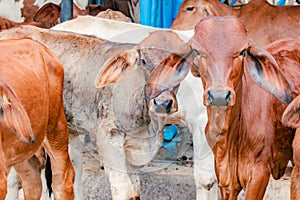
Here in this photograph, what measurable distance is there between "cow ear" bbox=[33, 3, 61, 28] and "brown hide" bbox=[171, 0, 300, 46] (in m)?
1.48

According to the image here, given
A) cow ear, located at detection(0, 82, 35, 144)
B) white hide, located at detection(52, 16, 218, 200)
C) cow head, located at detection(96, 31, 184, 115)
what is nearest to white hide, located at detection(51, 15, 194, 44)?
white hide, located at detection(52, 16, 218, 200)

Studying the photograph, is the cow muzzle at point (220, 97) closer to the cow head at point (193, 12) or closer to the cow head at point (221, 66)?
the cow head at point (221, 66)

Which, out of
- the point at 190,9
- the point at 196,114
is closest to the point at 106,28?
the point at 190,9

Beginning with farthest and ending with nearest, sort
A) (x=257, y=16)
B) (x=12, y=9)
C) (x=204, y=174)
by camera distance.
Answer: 1. (x=12, y=9)
2. (x=257, y=16)
3. (x=204, y=174)

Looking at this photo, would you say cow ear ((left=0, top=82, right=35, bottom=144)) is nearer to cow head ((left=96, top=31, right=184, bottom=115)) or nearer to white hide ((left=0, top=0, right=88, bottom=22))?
cow head ((left=96, top=31, right=184, bottom=115))

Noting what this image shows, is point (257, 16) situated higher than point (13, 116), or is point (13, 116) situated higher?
point (13, 116)

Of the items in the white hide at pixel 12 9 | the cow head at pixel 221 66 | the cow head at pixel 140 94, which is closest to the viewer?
the cow head at pixel 221 66

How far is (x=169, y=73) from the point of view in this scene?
17.4 feet

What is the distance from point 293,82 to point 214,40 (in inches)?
30.5

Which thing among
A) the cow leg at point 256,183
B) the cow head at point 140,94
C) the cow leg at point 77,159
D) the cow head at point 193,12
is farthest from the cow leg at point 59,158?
the cow head at point 193,12

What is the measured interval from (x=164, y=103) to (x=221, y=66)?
61cm

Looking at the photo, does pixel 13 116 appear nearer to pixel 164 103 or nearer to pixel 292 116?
pixel 164 103

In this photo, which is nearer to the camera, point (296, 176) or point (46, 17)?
point (296, 176)

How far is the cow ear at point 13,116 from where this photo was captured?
501 cm
